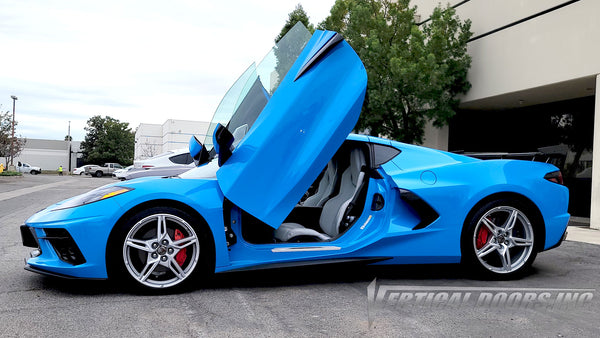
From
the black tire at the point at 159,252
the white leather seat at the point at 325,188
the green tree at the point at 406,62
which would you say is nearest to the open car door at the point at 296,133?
the black tire at the point at 159,252

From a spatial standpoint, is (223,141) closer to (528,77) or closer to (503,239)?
(503,239)

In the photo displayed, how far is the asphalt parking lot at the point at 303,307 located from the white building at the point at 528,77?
25.7 ft

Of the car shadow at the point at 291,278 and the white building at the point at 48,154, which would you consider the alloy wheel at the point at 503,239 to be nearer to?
the car shadow at the point at 291,278

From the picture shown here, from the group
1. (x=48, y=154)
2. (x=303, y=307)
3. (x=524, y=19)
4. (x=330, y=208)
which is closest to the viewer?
(x=303, y=307)

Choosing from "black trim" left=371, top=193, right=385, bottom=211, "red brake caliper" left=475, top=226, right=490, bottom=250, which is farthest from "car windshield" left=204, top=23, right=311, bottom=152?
"red brake caliper" left=475, top=226, right=490, bottom=250

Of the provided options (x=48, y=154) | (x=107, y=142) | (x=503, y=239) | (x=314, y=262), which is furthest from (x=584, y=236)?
(x=48, y=154)

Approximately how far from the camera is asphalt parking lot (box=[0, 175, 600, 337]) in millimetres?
2930

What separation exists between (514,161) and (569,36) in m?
8.12

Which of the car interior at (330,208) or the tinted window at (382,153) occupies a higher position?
the tinted window at (382,153)

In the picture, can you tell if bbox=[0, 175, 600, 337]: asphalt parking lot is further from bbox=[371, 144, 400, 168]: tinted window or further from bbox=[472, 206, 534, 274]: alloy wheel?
bbox=[371, 144, 400, 168]: tinted window

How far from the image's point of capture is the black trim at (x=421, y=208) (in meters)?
4.19

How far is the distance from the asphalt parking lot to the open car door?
720 mm

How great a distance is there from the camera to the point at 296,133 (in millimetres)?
3791

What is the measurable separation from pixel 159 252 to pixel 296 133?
137 centimetres
